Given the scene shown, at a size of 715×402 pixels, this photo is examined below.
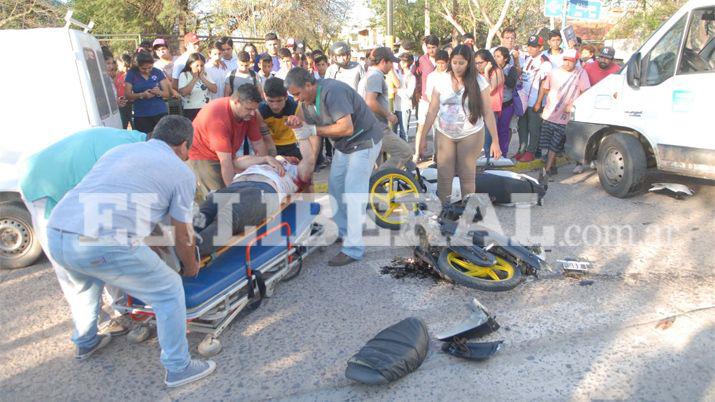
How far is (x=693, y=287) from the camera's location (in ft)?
12.9

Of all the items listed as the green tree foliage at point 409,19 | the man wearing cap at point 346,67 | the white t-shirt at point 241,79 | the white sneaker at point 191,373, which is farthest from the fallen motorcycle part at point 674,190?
the green tree foliage at point 409,19

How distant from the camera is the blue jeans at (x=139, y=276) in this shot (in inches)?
103

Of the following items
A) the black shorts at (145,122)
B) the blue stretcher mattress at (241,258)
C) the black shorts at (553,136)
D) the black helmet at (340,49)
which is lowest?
the blue stretcher mattress at (241,258)

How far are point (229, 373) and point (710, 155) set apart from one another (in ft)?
17.3

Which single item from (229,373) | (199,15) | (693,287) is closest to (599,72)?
(693,287)

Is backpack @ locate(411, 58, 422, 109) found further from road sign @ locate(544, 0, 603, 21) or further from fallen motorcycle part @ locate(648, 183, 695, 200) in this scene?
road sign @ locate(544, 0, 603, 21)

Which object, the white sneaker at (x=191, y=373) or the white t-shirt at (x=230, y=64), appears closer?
the white sneaker at (x=191, y=373)

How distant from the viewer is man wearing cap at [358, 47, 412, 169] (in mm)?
5969

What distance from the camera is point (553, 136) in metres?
7.34

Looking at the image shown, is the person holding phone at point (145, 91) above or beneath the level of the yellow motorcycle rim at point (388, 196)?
above

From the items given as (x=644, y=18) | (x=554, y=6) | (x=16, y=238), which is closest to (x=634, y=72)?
(x=16, y=238)

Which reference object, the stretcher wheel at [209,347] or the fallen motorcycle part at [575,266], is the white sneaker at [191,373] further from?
the fallen motorcycle part at [575,266]

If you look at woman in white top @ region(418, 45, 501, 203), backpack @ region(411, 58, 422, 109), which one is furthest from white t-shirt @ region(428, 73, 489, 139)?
backpack @ region(411, 58, 422, 109)

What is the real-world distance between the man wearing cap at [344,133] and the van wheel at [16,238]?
8.66 feet
